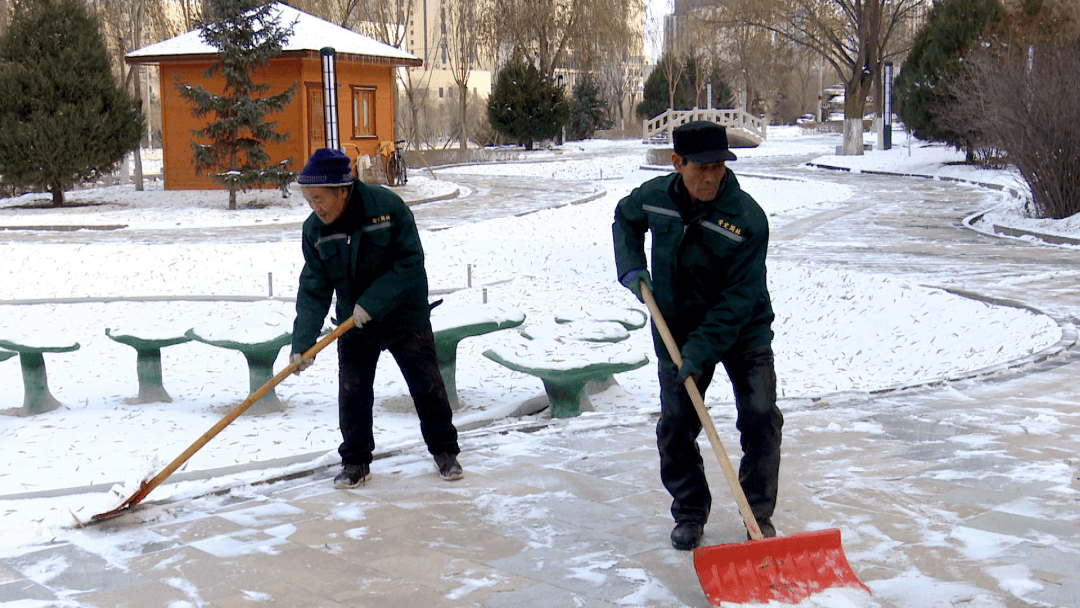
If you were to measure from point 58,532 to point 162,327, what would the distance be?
11.1 ft

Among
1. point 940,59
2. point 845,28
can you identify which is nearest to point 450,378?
point 940,59

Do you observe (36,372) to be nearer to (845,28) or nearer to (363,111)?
(363,111)

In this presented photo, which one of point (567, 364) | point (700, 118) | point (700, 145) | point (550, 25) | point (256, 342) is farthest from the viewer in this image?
point (700, 118)

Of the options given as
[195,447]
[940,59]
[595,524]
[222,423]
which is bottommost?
[595,524]

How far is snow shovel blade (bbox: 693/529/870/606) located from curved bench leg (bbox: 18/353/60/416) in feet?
17.2

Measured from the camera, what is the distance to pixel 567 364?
6.60 meters

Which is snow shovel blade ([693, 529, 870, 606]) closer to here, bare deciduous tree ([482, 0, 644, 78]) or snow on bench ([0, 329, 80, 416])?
snow on bench ([0, 329, 80, 416])

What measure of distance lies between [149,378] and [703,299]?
15.9ft

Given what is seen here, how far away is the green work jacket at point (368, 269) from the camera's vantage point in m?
4.96

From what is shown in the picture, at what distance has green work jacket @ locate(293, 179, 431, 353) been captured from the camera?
496 cm

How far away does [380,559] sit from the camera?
416cm

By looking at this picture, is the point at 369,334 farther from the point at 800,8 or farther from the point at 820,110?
the point at 820,110

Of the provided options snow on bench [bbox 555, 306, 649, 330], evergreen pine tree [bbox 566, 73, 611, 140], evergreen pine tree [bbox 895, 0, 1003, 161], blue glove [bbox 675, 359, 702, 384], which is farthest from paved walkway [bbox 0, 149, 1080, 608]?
evergreen pine tree [bbox 566, 73, 611, 140]

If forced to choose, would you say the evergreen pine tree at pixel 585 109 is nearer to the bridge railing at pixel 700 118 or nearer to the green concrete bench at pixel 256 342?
the bridge railing at pixel 700 118
